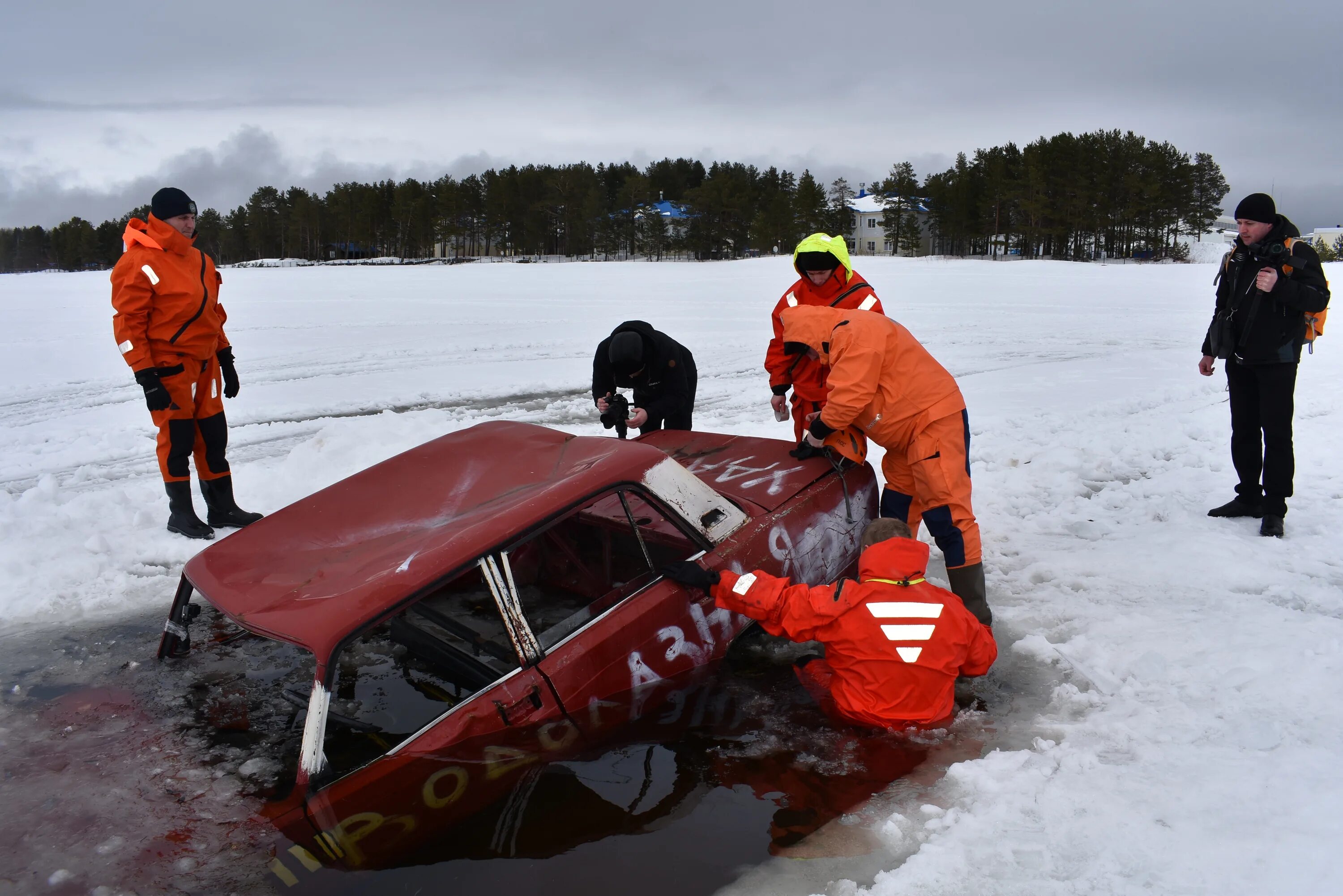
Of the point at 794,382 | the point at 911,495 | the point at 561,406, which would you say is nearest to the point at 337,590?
the point at 911,495

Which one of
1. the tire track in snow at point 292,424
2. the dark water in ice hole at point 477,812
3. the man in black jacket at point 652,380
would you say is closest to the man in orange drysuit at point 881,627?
the dark water in ice hole at point 477,812

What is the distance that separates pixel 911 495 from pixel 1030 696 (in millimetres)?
1061

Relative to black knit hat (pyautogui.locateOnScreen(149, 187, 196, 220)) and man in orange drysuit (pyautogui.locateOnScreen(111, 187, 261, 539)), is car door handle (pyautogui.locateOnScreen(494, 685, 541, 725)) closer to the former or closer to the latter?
man in orange drysuit (pyautogui.locateOnScreen(111, 187, 261, 539))

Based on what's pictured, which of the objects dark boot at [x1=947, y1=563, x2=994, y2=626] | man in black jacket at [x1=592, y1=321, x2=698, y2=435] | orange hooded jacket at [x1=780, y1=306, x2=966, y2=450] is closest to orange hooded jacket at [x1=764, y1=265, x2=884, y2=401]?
man in black jacket at [x1=592, y1=321, x2=698, y2=435]

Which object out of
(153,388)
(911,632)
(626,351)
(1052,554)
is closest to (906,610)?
(911,632)

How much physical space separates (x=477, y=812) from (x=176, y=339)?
12.5 ft

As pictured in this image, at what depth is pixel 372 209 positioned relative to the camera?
267ft

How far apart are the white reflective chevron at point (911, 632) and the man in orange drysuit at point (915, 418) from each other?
0.86 metres

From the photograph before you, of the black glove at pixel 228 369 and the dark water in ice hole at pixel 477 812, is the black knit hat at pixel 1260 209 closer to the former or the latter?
the dark water in ice hole at pixel 477 812

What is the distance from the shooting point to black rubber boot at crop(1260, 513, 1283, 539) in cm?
489

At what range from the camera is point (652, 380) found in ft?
17.9

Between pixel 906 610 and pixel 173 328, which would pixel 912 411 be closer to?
pixel 906 610

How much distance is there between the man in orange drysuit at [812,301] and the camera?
15.6 ft

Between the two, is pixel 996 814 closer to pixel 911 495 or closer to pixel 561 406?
pixel 911 495
